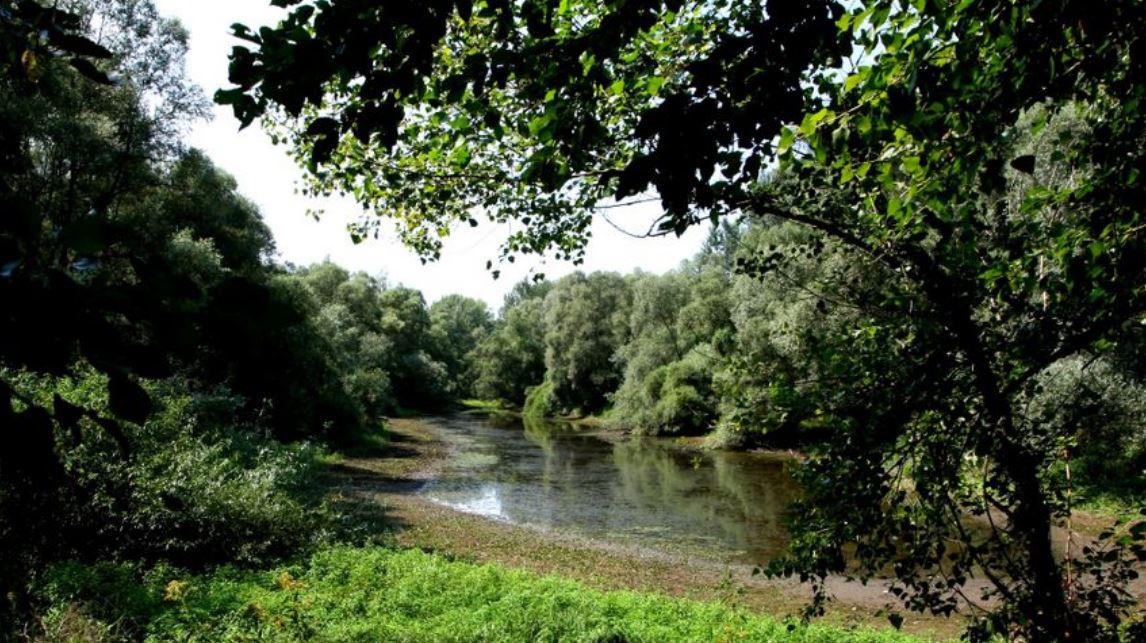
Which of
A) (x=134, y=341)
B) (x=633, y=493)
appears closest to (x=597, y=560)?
(x=633, y=493)

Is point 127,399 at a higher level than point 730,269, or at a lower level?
lower

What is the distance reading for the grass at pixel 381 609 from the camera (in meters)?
7.80

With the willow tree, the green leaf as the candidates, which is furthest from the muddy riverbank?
the green leaf

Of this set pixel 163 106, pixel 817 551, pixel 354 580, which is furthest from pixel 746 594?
pixel 163 106

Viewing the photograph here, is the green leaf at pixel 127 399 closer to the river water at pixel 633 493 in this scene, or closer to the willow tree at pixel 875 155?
the willow tree at pixel 875 155

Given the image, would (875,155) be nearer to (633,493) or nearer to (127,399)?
(127,399)

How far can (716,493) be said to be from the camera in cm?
2405

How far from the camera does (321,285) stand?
65000 millimetres

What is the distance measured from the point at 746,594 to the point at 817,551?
9.87 meters

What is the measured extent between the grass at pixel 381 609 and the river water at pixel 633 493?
263 centimetres

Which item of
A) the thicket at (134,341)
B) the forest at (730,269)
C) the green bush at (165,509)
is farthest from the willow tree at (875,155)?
the green bush at (165,509)

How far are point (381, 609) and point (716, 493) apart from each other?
16.7 meters

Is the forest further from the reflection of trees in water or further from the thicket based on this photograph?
the reflection of trees in water

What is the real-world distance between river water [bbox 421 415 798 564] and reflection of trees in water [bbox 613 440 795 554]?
3 cm
